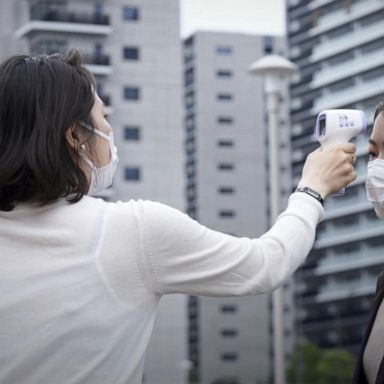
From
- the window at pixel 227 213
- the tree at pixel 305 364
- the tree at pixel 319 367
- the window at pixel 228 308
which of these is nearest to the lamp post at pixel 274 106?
the tree at pixel 319 367

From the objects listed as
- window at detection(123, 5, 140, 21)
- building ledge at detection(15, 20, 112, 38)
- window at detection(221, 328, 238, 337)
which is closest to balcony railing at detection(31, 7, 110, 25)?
building ledge at detection(15, 20, 112, 38)

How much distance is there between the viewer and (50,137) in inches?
104

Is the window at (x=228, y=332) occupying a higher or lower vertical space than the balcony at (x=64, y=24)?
lower

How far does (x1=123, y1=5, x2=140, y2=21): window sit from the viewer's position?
5909cm

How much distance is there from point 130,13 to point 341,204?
72.0 ft

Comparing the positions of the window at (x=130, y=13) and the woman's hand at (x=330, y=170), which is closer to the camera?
the woman's hand at (x=330, y=170)

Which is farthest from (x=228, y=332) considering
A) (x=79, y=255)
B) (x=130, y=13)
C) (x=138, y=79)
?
(x=79, y=255)

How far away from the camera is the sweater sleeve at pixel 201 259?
2596mm

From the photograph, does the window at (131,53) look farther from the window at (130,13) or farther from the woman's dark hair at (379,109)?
the woman's dark hair at (379,109)

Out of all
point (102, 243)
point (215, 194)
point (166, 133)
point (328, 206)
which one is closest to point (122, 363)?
point (102, 243)

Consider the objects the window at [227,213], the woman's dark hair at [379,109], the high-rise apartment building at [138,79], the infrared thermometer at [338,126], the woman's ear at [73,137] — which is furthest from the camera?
the window at [227,213]

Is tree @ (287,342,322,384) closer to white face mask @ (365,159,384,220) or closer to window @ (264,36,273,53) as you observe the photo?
window @ (264,36,273,53)

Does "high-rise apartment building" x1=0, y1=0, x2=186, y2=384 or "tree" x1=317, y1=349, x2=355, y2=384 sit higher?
"high-rise apartment building" x1=0, y1=0, x2=186, y2=384

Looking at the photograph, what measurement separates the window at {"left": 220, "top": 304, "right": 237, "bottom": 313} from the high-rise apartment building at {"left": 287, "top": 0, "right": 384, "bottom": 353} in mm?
6611
